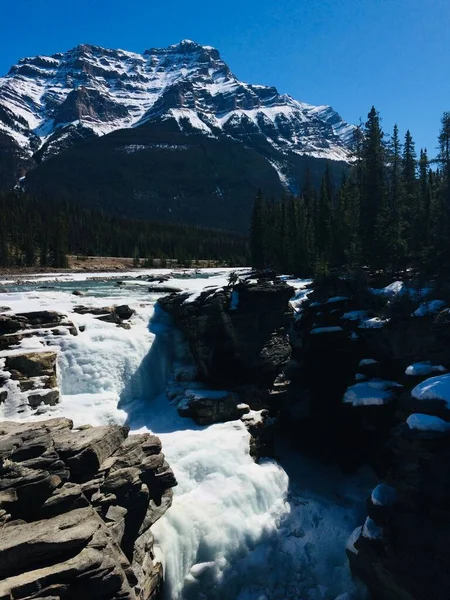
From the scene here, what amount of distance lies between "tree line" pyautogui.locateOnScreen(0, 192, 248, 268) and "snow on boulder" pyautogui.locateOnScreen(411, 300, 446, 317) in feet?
238

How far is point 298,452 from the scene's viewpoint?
27.5 metres

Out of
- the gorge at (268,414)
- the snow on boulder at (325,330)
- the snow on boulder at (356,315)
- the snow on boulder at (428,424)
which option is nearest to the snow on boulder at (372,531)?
the gorge at (268,414)

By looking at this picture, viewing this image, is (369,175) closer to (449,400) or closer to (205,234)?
(449,400)

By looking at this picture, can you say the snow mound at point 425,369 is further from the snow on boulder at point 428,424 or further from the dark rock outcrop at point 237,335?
the dark rock outcrop at point 237,335

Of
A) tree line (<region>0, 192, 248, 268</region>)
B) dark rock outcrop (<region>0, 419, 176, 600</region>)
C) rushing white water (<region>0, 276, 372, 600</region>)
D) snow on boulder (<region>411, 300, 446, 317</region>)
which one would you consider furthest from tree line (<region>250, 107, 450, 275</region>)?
tree line (<region>0, 192, 248, 268</region>)

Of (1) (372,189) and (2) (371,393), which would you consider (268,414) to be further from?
(1) (372,189)

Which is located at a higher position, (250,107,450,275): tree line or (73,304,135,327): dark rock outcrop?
(250,107,450,275): tree line

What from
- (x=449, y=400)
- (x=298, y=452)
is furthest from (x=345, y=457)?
Result: (x=449, y=400)

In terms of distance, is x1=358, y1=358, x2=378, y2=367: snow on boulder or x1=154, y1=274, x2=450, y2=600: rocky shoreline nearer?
x1=154, y1=274, x2=450, y2=600: rocky shoreline

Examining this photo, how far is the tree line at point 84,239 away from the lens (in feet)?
279

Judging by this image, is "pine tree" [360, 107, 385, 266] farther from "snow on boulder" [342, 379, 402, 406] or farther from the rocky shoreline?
"snow on boulder" [342, 379, 402, 406]

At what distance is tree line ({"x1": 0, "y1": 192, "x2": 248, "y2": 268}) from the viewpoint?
279ft

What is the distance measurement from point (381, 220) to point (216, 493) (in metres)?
26.7

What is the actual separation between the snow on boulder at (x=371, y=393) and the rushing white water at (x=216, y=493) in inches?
172
